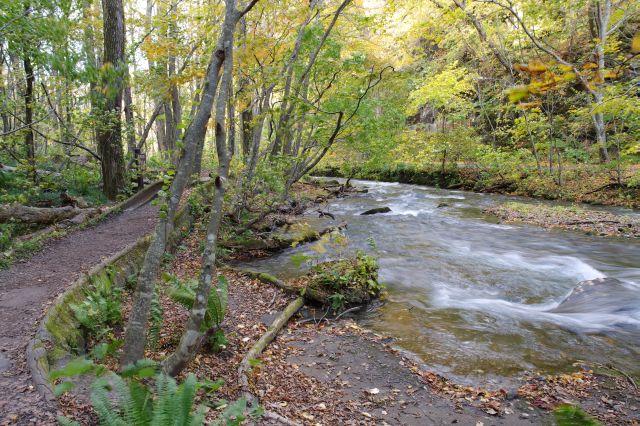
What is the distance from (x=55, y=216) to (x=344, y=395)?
8.89 m

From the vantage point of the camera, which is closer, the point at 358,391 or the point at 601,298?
the point at 358,391

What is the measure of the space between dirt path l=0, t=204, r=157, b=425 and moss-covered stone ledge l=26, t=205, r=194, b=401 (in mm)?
96

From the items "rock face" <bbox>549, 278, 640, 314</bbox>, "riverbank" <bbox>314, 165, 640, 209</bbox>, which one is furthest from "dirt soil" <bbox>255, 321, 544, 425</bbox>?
"riverbank" <bbox>314, 165, 640, 209</bbox>

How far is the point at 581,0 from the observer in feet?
48.7

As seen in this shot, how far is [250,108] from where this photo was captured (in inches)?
434

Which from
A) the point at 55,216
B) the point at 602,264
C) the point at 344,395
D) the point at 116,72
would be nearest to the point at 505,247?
the point at 602,264

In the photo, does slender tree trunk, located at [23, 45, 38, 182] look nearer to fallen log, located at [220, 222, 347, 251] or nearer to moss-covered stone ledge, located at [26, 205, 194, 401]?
fallen log, located at [220, 222, 347, 251]

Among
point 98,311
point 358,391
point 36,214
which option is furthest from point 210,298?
point 36,214

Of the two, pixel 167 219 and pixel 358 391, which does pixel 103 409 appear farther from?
pixel 358 391

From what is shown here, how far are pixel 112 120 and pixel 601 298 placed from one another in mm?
12915

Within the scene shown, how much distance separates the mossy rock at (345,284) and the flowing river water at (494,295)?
1.39ft

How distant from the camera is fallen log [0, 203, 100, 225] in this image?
29.1 feet

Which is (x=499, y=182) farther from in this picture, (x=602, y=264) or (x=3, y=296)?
(x=3, y=296)

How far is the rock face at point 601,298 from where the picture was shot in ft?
22.8
